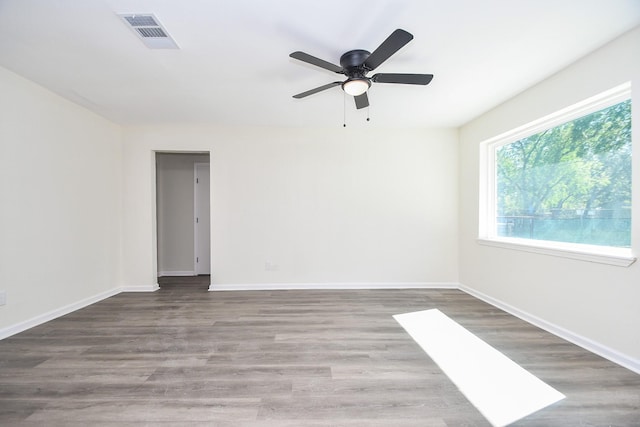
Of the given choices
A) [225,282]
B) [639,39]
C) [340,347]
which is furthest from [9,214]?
[639,39]

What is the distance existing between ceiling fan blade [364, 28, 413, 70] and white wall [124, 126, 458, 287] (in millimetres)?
2133

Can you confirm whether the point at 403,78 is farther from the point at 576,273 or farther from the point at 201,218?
the point at 201,218

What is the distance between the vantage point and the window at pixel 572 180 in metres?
2.12

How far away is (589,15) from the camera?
69.7 inches

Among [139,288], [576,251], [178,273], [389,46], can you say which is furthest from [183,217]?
[576,251]

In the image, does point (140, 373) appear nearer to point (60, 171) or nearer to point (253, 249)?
point (253, 249)

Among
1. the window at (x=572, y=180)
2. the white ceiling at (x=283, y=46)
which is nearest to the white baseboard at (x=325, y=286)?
the window at (x=572, y=180)

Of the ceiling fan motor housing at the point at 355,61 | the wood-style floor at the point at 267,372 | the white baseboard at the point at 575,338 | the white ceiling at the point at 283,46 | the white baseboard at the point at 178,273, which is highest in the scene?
the white ceiling at the point at 283,46

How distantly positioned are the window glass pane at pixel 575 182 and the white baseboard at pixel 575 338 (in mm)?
822

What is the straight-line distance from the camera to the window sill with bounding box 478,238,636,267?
200 cm

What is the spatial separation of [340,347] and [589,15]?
2981mm

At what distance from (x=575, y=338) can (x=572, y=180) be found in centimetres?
142

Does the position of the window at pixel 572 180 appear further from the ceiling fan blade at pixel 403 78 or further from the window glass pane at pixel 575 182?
the ceiling fan blade at pixel 403 78

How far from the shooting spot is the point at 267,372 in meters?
1.90
